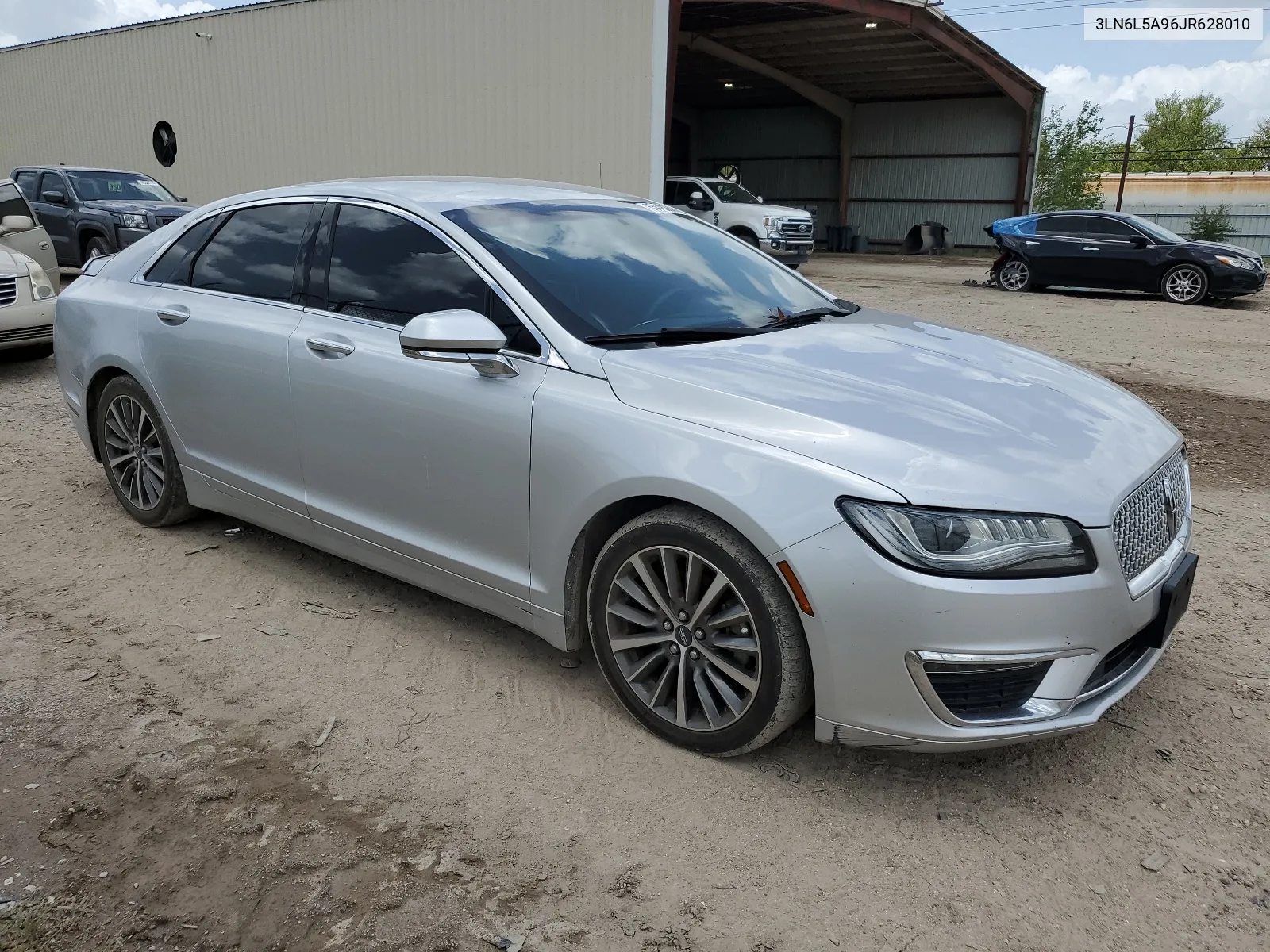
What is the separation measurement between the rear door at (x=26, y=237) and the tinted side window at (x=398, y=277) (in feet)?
27.9

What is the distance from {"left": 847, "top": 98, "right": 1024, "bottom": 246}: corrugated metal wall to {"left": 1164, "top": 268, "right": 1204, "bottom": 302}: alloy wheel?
16211 mm

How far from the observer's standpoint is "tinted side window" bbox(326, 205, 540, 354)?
3.22 m

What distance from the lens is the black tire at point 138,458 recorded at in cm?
445

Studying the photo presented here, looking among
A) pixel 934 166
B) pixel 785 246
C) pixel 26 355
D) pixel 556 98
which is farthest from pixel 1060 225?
pixel 934 166

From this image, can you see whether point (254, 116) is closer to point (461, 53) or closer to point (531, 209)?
point (461, 53)

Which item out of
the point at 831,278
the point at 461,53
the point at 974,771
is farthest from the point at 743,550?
the point at 831,278

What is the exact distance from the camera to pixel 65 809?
8.61 feet

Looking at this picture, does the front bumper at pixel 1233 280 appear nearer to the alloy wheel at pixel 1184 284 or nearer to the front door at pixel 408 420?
the alloy wheel at pixel 1184 284

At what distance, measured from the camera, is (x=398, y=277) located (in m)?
3.48

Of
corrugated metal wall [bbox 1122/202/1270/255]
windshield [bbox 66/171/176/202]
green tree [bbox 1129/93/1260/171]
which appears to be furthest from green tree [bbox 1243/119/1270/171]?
windshield [bbox 66/171/176/202]

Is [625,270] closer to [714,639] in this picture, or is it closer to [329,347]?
[329,347]

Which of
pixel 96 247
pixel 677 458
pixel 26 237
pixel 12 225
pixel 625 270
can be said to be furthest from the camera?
pixel 96 247

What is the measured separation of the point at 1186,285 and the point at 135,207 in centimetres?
1611

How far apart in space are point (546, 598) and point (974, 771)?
4.45 ft
